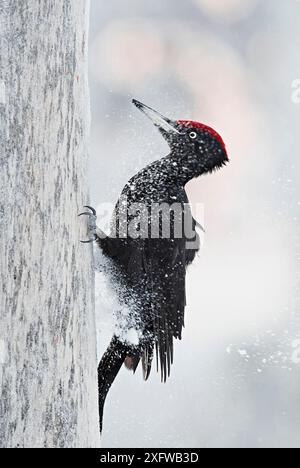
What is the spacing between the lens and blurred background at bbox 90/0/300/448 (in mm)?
2984

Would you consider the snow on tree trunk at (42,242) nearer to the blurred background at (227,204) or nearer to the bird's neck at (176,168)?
the bird's neck at (176,168)

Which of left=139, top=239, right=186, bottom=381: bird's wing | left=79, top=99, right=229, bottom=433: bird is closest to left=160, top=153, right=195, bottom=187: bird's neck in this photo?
left=79, top=99, right=229, bottom=433: bird

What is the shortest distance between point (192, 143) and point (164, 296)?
0.45 metres

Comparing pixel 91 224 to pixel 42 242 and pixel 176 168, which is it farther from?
pixel 176 168

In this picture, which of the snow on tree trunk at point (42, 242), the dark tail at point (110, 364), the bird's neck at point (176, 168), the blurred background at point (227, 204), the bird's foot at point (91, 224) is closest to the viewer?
the snow on tree trunk at point (42, 242)

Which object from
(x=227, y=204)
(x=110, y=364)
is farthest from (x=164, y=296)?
(x=227, y=204)

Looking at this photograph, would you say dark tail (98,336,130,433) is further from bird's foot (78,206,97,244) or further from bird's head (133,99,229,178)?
bird's head (133,99,229,178)

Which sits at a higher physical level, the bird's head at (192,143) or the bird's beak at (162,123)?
the bird's beak at (162,123)

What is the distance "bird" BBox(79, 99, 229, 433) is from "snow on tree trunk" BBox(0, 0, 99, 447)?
34 centimetres

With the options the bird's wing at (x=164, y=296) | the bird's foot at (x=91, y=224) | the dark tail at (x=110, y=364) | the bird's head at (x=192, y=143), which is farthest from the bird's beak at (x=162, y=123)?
the dark tail at (x=110, y=364)

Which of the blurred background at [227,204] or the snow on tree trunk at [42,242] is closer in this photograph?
the snow on tree trunk at [42,242]

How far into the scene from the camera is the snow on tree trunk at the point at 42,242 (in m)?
1.41
